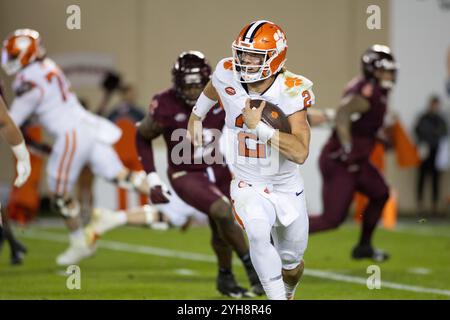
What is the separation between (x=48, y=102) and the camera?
9695 mm

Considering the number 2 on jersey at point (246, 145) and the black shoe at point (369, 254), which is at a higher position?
the number 2 on jersey at point (246, 145)

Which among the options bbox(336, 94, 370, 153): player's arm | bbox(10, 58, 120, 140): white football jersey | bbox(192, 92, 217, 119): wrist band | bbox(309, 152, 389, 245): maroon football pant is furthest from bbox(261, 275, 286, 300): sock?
bbox(10, 58, 120, 140): white football jersey

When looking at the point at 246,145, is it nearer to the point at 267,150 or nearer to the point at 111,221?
the point at 267,150

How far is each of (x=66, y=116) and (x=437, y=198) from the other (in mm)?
6832

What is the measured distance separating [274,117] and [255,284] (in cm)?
195

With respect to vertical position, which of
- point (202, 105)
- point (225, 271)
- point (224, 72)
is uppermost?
point (224, 72)

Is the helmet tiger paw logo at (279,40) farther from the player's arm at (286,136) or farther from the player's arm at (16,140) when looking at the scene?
the player's arm at (16,140)

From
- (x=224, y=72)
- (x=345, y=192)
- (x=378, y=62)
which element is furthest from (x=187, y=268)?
(x=224, y=72)

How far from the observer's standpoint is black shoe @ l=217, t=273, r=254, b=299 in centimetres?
725

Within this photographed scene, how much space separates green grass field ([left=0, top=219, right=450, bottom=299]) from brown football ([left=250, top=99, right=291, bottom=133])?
1.92m

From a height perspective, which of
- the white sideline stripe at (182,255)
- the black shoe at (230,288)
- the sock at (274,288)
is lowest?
the white sideline stripe at (182,255)

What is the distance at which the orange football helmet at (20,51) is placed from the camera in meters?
9.40

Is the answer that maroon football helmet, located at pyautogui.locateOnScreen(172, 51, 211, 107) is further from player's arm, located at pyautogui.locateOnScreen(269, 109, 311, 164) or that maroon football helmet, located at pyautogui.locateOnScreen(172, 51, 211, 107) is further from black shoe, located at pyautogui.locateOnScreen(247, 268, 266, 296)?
player's arm, located at pyautogui.locateOnScreen(269, 109, 311, 164)

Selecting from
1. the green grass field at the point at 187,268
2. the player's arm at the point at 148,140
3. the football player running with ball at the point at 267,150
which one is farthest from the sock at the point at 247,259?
the football player running with ball at the point at 267,150
